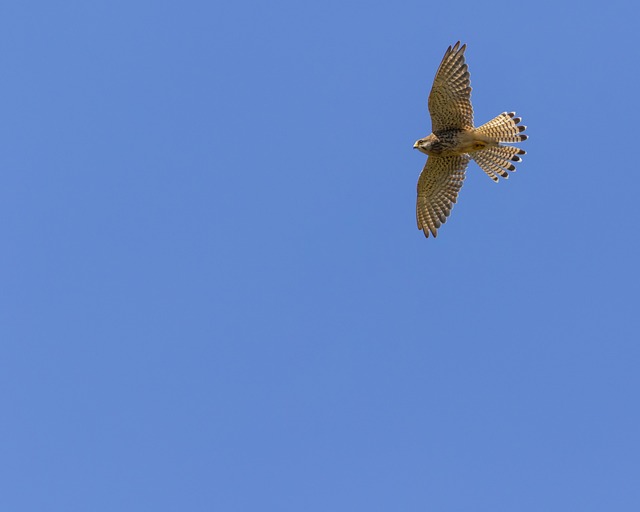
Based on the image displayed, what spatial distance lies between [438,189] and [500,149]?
1768 millimetres

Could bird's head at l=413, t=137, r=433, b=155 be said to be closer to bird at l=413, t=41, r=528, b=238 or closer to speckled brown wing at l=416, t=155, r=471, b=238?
bird at l=413, t=41, r=528, b=238

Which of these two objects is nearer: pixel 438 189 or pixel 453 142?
pixel 453 142

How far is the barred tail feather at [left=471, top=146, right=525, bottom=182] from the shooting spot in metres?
22.3

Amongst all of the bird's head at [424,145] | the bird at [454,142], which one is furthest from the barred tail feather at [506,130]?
the bird's head at [424,145]

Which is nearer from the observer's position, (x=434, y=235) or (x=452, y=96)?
(x=452, y=96)

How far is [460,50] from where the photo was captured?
21.6 m

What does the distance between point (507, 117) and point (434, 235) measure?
3115mm

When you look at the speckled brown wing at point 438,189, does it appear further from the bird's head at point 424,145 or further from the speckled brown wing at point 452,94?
the speckled brown wing at point 452,94

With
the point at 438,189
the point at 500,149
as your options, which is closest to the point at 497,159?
the point at 500,149

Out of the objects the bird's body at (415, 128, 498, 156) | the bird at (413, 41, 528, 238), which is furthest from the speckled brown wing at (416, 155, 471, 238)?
the bird's body at (415, 128, 498, 156)

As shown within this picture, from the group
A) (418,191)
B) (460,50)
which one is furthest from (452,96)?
(418,191)

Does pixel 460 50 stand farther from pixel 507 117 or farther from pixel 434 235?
pixel 434 235

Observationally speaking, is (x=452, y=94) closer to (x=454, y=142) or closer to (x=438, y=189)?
(x=454, y=142)

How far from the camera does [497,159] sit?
22.5m
